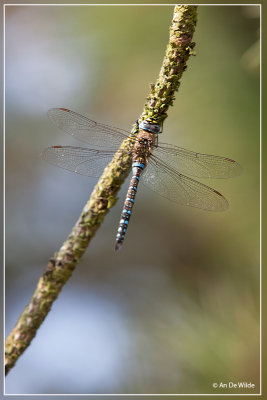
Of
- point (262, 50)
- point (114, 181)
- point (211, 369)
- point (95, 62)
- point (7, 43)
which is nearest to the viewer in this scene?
point (114, 181)

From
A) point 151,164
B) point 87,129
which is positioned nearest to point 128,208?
point 151,164

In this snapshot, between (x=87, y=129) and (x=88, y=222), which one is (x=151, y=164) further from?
(x=88, y=222)

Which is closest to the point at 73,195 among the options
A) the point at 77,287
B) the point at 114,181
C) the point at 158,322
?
the point at 77,287

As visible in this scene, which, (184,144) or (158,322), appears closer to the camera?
(158,322)

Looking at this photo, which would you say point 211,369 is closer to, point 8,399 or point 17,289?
point 8,399

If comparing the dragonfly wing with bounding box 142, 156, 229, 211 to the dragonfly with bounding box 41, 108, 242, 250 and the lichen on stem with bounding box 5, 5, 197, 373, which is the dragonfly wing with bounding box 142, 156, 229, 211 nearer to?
the dragonfly with bounding box 41, 108, 242, 250

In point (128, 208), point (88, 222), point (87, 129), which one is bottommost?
point (88, 222)

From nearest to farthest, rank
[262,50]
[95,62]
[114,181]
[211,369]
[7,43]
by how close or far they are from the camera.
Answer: [114,181] → [211,369] → [262,50] → [7,43] → [95,62]
